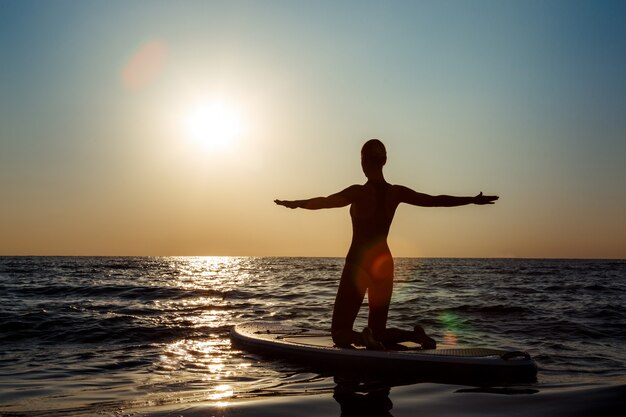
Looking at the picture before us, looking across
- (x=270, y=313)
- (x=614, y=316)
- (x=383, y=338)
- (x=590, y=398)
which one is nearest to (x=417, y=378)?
(x=383, y=338)

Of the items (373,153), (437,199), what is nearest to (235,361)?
(373,153)

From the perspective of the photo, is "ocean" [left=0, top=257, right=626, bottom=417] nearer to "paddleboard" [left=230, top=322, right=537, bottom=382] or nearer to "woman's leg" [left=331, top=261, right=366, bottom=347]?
"paddleboard" [left=230, top=322, right=537, bottom=382]

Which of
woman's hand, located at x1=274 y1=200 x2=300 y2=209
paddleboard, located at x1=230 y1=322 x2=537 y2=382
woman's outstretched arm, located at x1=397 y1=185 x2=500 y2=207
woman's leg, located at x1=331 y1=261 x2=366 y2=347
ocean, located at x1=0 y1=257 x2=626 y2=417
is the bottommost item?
ocean, located at x1=0 y1=257 x2=626 y2=417

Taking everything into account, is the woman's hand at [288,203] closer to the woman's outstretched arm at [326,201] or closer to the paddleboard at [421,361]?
the woman's outstretched arm at [326,201]

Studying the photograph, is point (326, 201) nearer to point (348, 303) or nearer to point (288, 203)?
point (288, 203)

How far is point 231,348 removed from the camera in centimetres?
961

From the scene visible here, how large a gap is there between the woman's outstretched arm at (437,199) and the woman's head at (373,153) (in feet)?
1.30

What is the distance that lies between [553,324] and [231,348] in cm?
824

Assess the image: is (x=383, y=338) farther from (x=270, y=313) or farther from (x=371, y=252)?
(x=270, y=313)

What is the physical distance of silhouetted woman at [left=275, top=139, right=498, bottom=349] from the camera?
6.51m

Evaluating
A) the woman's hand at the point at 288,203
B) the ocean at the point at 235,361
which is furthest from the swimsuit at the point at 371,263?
the ocean at the point at 235,361

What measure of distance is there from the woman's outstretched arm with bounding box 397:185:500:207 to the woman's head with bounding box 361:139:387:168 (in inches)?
15.7

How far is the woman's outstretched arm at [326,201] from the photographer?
616cm

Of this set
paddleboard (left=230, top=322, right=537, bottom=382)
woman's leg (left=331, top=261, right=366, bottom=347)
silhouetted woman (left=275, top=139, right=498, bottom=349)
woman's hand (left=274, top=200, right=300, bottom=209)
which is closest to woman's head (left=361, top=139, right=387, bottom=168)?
silhouetted woman (left=275, top=139, right=498, bottom=349)
